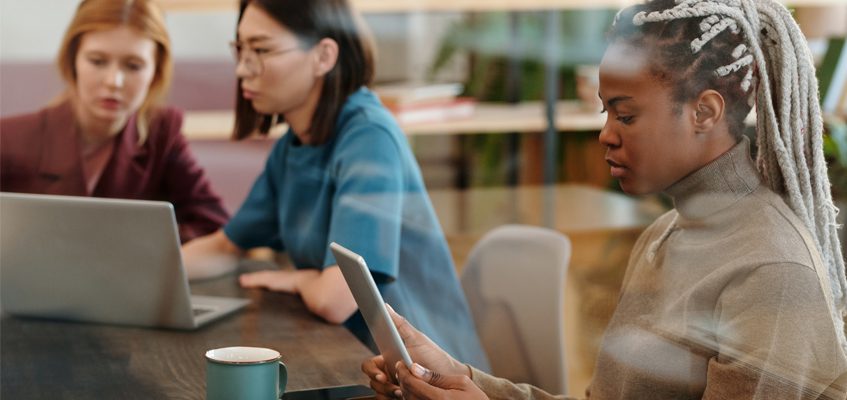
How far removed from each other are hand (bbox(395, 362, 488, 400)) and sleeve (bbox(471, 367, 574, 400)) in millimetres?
46

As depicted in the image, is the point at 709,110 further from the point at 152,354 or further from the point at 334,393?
the point at 152,354

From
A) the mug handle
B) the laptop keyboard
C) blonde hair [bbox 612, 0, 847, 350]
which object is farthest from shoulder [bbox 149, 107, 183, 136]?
blonde hair [bbox 612, 0, 847, 350]

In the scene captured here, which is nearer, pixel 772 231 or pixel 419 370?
pixel 772 231

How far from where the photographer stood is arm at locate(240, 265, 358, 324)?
1326 millimetres

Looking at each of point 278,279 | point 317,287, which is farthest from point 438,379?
point 278,279

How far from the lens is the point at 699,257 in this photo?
91 cm

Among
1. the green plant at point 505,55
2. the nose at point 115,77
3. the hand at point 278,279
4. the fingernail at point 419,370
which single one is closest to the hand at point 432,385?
the fingernail at point 419,370

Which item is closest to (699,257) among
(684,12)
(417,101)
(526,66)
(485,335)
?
(684,12)

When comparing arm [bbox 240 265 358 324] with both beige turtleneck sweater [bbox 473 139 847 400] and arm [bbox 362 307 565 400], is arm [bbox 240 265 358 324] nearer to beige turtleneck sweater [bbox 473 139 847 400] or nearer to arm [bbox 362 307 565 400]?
arm [bbox 362 307 565 400]

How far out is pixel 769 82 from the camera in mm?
873

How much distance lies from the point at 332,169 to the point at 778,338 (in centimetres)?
86

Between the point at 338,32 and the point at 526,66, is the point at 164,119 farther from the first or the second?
the point at 526,66

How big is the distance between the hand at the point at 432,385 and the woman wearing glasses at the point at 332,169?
17.1 inches

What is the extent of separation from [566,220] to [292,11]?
1.18 meters
